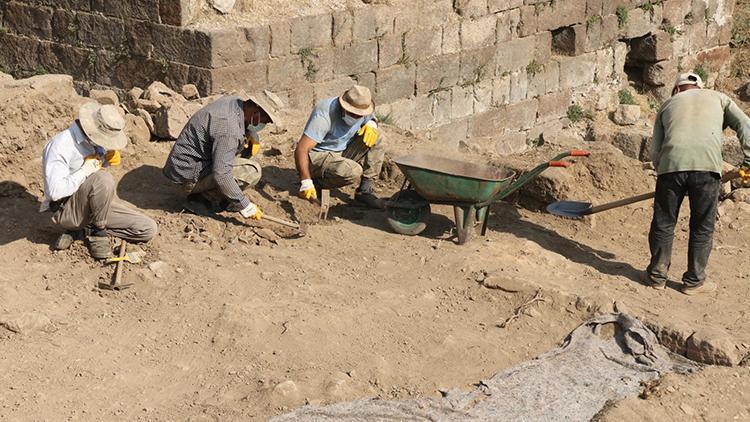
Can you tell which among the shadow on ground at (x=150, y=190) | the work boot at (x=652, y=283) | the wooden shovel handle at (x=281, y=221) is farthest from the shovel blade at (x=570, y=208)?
the shadow on ground at (x=150, y=190)

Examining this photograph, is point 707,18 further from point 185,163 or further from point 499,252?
point 185,163

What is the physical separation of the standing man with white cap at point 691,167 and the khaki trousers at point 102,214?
3.63 m

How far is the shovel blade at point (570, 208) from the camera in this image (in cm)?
845

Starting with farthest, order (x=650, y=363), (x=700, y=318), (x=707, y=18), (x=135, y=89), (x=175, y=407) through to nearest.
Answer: (x=707, y=18), (x=135, y=89), (x=700, y=318), (x=650, y=363), (x=175, y=407)

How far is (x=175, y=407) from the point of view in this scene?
577 centimetres

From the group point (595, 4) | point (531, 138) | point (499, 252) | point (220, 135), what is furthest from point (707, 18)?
point (220, 135)

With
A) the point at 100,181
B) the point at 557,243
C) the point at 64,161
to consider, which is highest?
the point at 64,161

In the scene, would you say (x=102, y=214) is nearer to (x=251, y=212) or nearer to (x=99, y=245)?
(x=99, y=245)

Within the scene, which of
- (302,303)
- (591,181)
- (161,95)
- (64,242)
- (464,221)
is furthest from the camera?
(161,95)

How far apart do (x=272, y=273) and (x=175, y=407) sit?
1.70 metres

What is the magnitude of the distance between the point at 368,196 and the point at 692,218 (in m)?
2.61

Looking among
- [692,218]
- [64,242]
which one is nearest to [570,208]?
[692,218]

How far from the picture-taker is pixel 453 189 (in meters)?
7.89

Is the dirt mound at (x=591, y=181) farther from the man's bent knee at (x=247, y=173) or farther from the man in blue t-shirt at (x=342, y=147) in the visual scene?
the man's bent knee at (x=247, y=173)
